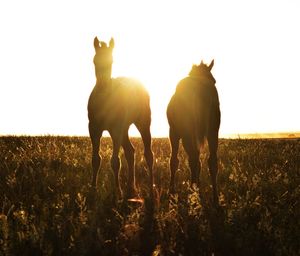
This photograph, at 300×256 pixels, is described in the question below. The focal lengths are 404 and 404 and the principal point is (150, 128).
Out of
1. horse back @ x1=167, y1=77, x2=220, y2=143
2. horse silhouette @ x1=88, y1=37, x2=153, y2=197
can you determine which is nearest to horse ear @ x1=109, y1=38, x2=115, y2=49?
horse silhouette @ x1=88, y1=37, x2=153, y2=197

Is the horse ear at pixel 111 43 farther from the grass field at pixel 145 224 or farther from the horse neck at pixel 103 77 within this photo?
the grass field at pixel 145 224

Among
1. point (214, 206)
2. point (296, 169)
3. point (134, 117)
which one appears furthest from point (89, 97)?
point (296, 169)

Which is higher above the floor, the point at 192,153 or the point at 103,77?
the point at 103,77

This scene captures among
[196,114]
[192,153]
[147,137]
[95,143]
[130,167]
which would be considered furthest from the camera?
[147,137]

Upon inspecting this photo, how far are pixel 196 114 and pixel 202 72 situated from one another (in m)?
1.26

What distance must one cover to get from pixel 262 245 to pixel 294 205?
225cm

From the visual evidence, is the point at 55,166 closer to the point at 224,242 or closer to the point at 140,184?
the point at 140,184

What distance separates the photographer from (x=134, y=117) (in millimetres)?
9234

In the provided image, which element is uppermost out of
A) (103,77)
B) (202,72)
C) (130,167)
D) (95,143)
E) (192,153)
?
(202,72)

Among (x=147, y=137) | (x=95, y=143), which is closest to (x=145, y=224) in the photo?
(x=95, y=143)

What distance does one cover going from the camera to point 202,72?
8.49 metres

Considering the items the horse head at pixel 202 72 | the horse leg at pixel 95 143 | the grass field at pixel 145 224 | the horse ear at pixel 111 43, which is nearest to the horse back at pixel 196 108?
the horse head at pixel 202 72

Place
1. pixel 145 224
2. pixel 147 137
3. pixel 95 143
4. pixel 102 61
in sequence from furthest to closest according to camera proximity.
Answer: pixel 147 137, pixel 95 143, pixel 102 61, pixel 145 224

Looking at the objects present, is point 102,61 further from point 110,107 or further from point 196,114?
point 196,114
